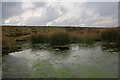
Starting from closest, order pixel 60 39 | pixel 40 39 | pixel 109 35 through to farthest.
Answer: pixel 60 39 < pixel 109 35 < pixel 40 39

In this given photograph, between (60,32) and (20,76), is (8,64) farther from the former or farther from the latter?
(60,32)

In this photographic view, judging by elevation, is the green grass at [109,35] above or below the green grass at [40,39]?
above

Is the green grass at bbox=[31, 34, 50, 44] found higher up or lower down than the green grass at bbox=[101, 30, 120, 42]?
lower down

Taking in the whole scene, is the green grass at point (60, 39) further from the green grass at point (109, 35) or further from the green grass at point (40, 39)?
the green grass at point (109, 35)

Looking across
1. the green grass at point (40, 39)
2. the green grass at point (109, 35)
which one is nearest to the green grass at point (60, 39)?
the green grass at point (40, 39)

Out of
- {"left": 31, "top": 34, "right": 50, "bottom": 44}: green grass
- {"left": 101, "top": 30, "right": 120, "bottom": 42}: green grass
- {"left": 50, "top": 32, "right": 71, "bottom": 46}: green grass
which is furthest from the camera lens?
{"left": 31, "top": 34, "right": 50, "bottom": 44}: green grass

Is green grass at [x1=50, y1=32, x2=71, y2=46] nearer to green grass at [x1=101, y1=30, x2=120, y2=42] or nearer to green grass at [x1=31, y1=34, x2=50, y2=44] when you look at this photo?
green grass at [x1=31, y1=34, x2=50, y2=44]

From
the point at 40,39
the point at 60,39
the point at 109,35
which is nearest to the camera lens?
the point at 60,39

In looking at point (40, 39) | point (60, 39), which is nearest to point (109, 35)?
point (60, 39)

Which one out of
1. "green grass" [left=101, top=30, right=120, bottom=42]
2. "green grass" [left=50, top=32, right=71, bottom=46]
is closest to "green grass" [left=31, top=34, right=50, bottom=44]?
"green grass" [left=50, top=32, right=71, bottom=46]

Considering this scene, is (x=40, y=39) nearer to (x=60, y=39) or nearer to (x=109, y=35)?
(x=60, y=39)

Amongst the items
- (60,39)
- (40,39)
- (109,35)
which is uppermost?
(109,35)

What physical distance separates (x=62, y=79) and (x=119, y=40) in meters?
12.6

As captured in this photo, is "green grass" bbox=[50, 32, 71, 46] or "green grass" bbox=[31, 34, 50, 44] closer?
"green grass" bbox=[50, 32, 71, 46]
